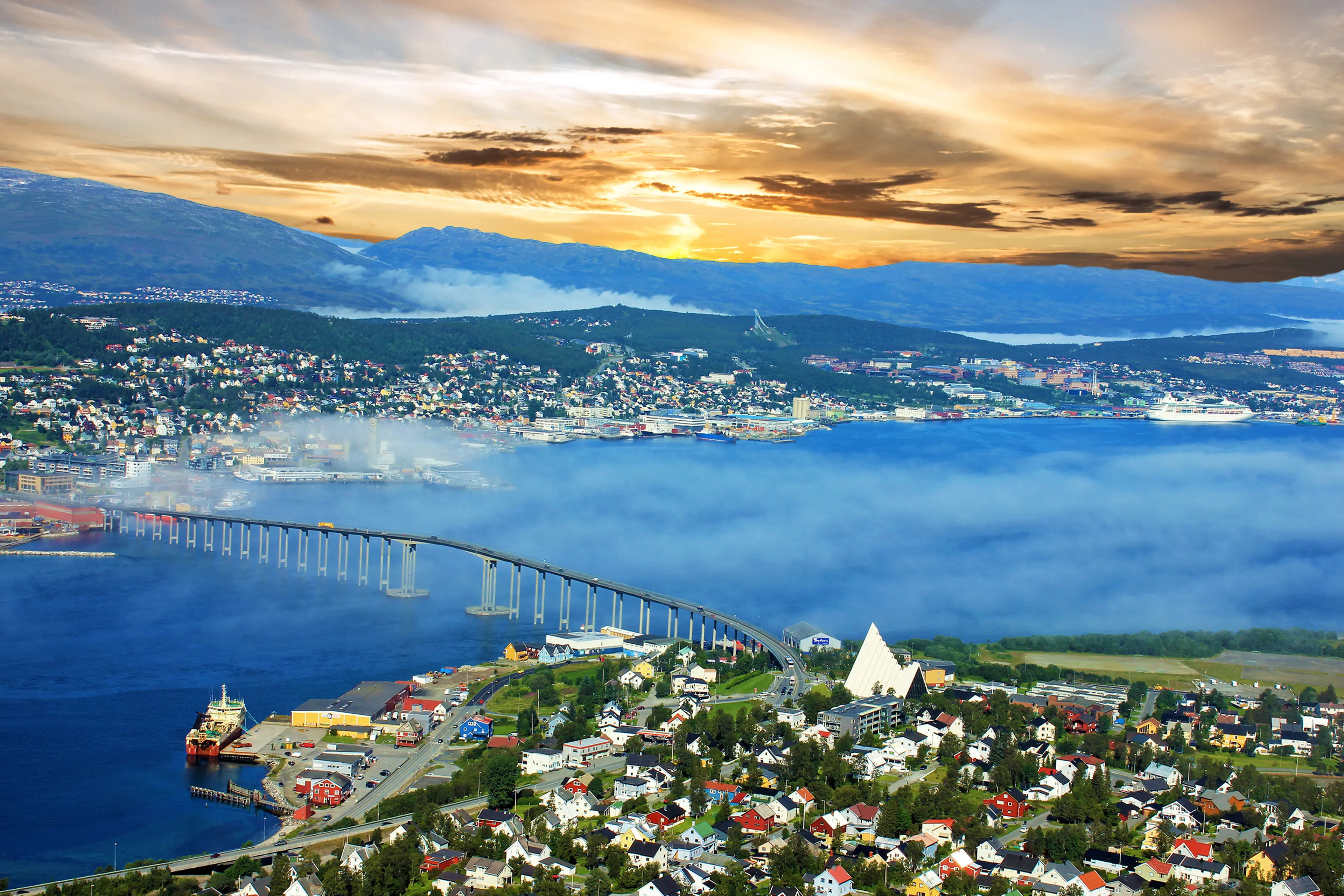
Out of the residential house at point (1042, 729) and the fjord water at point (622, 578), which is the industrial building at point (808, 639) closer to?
the fjord water at point (622, 578)

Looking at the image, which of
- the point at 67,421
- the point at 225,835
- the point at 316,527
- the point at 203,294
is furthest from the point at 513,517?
the point at 203,294

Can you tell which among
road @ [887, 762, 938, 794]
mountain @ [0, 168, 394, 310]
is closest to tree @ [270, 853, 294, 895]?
road @ [887, 762, 938, 794]

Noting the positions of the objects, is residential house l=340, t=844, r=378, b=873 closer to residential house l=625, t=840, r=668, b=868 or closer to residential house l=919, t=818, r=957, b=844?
residential house l=625, t=840, r=668, b=868

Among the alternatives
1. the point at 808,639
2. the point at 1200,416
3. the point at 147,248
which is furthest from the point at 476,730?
the point at 147,248

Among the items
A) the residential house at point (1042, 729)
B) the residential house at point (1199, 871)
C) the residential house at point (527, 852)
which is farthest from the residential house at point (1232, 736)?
the residential house at point (527, 852)

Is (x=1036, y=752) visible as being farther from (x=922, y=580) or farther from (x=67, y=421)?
(x=67, y=421)

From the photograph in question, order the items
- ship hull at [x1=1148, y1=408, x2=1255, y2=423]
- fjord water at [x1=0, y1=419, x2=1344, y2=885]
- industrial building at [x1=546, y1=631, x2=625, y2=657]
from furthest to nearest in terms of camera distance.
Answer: ship hull at [x1=1148, y1=408, x2=1255, y2=423]
industrial building at [x1=546, y1=631, x2=625, y2=657]
fjord water at [x1=0, y1=419, x2=1344, y2=885]
